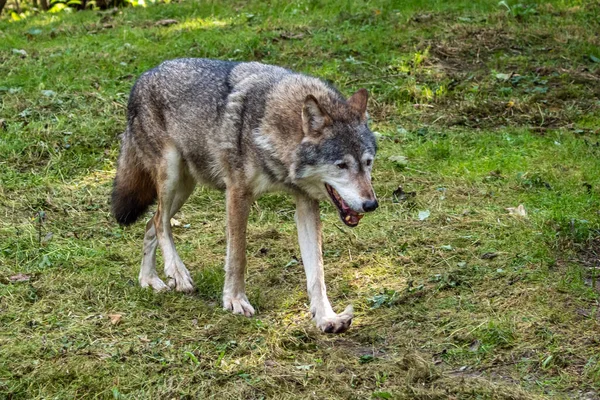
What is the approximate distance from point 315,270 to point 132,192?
5.45ft

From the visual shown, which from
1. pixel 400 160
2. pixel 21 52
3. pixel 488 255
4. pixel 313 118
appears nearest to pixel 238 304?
pixel 313 118

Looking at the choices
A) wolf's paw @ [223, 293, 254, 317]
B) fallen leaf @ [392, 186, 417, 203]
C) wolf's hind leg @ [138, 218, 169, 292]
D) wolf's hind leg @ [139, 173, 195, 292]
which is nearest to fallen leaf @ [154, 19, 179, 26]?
fallen leaf @ [392, 186, 417, 203]


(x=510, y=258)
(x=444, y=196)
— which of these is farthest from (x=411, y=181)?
(x=510, y=258)

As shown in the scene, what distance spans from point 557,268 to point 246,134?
230 centimetres

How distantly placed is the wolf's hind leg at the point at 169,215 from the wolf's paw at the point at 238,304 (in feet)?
1.49

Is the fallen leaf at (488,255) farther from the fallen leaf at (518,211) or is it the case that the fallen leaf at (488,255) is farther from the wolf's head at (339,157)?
the wolf's head at (339,157)

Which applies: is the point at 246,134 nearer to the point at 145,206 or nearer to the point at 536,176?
the point at 145,206

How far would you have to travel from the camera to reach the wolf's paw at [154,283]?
19.9 ft

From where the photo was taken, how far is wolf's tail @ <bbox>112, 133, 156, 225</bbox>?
21.4 feet

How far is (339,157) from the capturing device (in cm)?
529

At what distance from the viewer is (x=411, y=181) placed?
7945 millimetres

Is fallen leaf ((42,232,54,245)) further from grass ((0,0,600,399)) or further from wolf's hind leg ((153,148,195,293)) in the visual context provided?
wolf's hind leg ((153,148,195,293))

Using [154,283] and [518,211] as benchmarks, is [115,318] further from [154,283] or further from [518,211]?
[518,211]

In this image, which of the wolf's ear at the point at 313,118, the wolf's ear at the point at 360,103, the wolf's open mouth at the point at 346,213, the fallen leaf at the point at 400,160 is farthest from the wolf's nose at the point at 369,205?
the fallen leaf at the point at 400,160
